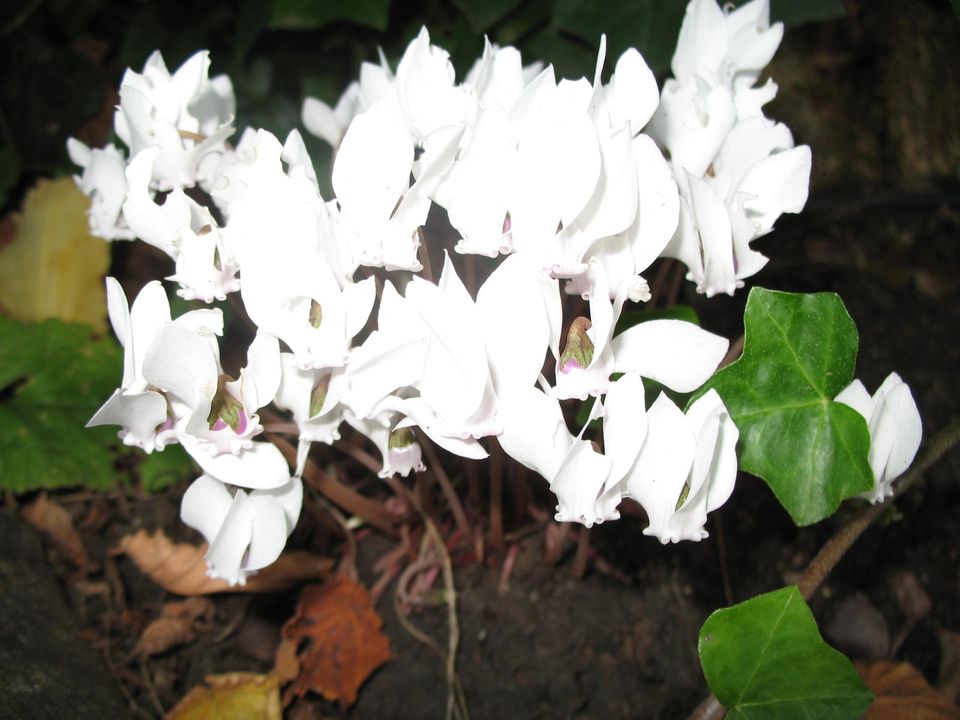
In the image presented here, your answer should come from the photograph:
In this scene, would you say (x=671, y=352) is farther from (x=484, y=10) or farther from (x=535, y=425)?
(x=484, y=10)

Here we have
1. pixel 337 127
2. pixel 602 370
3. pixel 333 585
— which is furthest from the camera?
pixel 333 585

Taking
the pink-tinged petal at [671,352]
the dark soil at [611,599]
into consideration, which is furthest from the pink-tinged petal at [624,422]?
the dark soil at [611,599]

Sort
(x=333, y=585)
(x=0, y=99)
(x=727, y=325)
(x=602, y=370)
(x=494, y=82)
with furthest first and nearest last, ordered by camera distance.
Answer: (x=0, y=99)
(x=727, y=325)
(x=333, y=585)
(x=494, y=82)
(x=602, y=370)

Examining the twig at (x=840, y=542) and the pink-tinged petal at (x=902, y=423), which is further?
the twig at (x=840, y=542)

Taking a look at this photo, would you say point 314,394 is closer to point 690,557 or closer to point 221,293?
point 221,293

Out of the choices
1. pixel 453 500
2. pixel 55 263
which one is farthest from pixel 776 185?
pixel 55 263

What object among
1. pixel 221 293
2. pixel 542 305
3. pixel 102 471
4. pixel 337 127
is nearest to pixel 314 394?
pixel 221 293

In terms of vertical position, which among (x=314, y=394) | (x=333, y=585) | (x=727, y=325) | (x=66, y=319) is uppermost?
(x=314, y=394)

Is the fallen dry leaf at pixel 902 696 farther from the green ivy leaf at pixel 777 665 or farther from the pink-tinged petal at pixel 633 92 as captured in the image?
the pink-tinged petal at pixel 633 92
